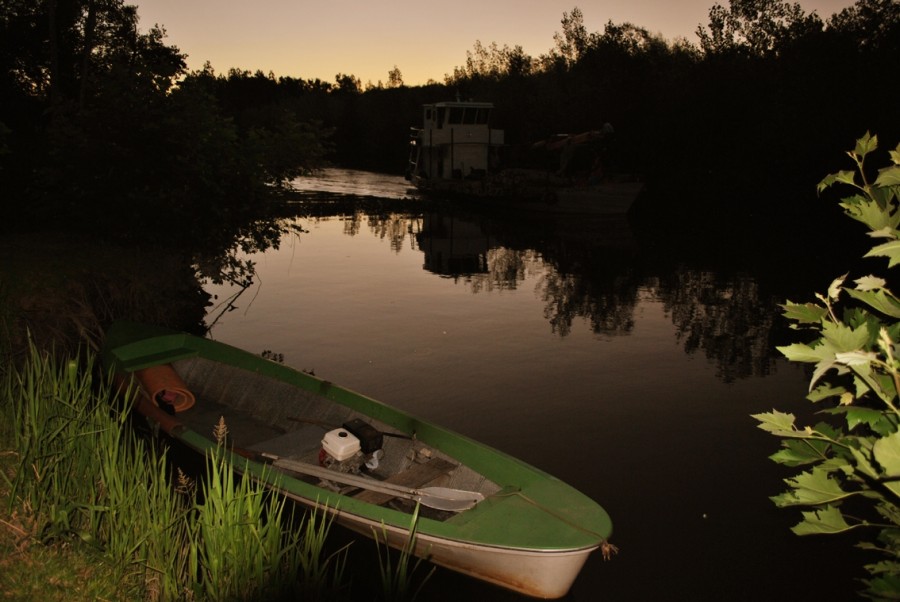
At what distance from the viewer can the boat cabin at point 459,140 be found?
47.5 meters

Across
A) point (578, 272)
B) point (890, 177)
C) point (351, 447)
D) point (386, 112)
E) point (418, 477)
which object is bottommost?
point (418, 477)

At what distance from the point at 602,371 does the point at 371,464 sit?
7.53 metres

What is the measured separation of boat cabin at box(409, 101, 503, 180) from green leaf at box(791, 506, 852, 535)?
153 ft

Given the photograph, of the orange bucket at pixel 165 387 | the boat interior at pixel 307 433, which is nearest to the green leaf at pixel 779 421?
the boat interior at pixel 307 433

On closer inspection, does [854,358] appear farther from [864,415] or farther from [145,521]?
[145,521]

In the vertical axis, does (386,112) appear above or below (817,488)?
above

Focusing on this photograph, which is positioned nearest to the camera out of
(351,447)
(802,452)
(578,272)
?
(802,452)

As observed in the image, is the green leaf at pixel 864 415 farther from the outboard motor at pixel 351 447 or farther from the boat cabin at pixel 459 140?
the boat cabin at pixel 459 140

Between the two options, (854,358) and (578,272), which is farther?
(578,272)

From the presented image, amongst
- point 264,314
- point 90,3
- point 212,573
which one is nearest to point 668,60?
point 90,3

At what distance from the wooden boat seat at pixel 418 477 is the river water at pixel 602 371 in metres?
0.51

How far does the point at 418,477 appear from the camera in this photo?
23.9 feet

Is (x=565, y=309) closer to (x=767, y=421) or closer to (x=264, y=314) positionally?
(x=264, y=314)

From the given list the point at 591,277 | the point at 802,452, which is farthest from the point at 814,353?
the point at 591,277
